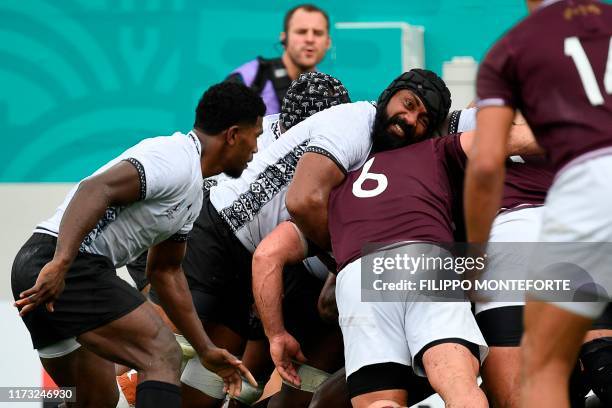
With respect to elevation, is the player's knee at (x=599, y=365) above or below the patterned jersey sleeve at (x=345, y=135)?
below

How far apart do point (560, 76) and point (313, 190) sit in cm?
180

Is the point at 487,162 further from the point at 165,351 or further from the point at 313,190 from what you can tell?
the point at 165,351

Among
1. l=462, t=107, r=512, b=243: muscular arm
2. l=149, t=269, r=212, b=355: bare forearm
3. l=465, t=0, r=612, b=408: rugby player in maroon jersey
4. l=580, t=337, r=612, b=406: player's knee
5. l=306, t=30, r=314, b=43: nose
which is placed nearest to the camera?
l=465, t=0, r=612, b=408: rugby player in maroon jersey

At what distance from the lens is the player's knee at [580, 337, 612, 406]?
5.13 m

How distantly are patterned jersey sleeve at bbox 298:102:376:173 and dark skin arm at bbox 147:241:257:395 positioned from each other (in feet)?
2.78

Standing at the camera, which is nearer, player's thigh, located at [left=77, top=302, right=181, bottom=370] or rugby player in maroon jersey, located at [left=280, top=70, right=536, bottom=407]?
rugby player in maroon jersey, located at [left=280, top=70, right=536, bottom=407]

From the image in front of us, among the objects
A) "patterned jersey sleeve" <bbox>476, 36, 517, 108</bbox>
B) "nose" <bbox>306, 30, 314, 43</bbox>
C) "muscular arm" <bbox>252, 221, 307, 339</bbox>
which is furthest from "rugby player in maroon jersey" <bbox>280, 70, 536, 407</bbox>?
"nose" <bbox>306, 30, 314, 43</bbox>

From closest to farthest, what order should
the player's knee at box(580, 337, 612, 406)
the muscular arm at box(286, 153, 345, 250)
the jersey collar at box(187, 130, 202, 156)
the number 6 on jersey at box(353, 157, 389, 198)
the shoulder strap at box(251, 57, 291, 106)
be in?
the player's knee at box(580, 337, 612, 406) → the number 6 on jersey at box(353, 157, 389, 198) → the muscular arm at box(286, 153, 345, 250) → the jersey collar at box(187, 130, 202, 156) → the shoulder strap at box(251, 57, 291, 106)

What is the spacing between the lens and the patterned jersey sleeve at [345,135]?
18.4 feet

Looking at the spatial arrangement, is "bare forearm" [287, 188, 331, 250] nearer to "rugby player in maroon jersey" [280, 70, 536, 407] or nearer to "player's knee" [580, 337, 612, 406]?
"rugby player in maroon jersey" [280, 70, 536, 407]

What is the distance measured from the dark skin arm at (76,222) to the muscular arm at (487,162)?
5.89ft

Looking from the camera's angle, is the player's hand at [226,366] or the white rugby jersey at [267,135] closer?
the player's hand at [226,366]

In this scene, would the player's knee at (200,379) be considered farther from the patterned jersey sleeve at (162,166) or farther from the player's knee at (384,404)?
the player's knee at (384,404)

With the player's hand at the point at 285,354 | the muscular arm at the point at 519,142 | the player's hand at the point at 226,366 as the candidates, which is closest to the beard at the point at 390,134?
the muscular arm at the point at 519,142
